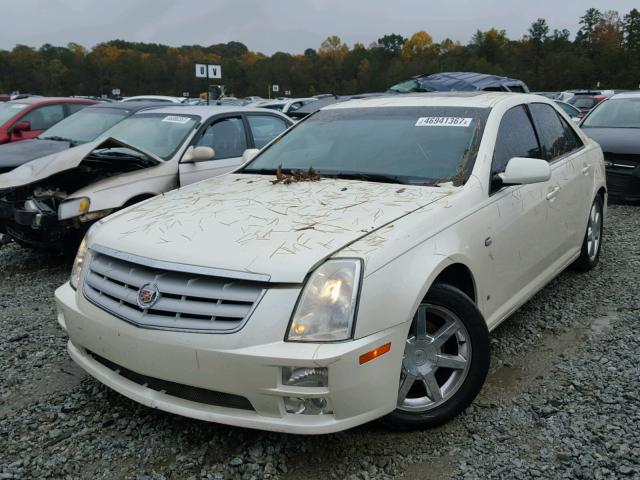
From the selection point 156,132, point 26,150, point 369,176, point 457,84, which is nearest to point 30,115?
point 26,150

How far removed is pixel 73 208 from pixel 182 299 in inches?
119

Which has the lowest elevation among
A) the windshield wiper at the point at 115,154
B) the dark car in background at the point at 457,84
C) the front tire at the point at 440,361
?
the front tire at the point at 440,361

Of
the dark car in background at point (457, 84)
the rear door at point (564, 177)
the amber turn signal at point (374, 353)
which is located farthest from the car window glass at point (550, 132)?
the dark car in background at point (457, 84)

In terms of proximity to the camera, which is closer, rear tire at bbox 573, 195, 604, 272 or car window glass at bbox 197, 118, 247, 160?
rear tire at bbox 573, 195, 604, 272

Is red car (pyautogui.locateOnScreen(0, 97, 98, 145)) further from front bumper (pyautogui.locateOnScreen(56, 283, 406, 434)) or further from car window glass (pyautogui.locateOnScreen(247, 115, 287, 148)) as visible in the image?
front bumper (pyautogui.locateOnScreen(56, 283, 406, 434))

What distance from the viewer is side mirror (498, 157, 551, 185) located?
10.5 feet

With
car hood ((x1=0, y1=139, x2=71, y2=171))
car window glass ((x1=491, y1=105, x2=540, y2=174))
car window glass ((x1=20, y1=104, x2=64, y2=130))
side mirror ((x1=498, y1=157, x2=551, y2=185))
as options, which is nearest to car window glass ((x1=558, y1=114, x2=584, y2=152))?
car window glass ((x1=491, y1=105, x2=540, y2=174))

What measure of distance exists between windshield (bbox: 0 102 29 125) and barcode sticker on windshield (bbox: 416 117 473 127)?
8.06m

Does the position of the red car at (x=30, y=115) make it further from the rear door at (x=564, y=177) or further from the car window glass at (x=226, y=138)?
the rear door at (x=564, y=177)

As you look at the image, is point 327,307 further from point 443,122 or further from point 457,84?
point 457,84

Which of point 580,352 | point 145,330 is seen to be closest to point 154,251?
point 145,330

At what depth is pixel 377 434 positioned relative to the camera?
8.98 ft

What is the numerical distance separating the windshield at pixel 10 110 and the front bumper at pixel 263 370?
842 centimetres

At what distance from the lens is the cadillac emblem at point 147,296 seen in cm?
247
